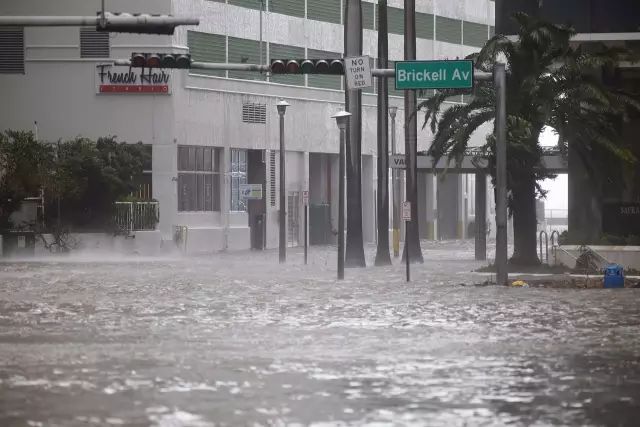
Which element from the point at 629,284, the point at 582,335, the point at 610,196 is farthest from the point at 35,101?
the point at 582,335

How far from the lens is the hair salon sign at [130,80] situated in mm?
64188

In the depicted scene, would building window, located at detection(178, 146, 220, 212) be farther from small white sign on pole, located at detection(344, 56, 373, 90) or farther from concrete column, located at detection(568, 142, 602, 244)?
small white sign on pole, located at detection(344, 56, 373, 90)

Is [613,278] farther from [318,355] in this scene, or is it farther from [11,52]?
[11,52]

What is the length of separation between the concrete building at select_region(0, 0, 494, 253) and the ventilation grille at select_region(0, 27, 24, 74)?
0.14 ft

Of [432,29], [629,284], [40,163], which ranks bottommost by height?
[629,284]

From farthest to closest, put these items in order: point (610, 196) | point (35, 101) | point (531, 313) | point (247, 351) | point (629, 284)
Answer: point (35, 101) → point (610, 196) → point (629, 284) → point (531, 313) → point (247, 351)

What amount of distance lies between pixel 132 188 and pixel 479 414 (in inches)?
1929

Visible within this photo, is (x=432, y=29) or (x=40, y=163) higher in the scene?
(x=432, y=29)

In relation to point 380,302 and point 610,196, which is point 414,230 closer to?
point 610,196

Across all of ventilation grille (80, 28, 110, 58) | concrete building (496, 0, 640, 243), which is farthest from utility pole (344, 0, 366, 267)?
ventilation grille (80, 28, 110, 58)

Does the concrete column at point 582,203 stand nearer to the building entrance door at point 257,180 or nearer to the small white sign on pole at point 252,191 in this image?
the small white sign on pole at point 252,191

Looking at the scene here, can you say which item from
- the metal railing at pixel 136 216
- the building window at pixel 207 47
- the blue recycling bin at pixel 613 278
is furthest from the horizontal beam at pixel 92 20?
the building window at pixel 207 47

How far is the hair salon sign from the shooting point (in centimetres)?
6419

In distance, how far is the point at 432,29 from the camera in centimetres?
8494
